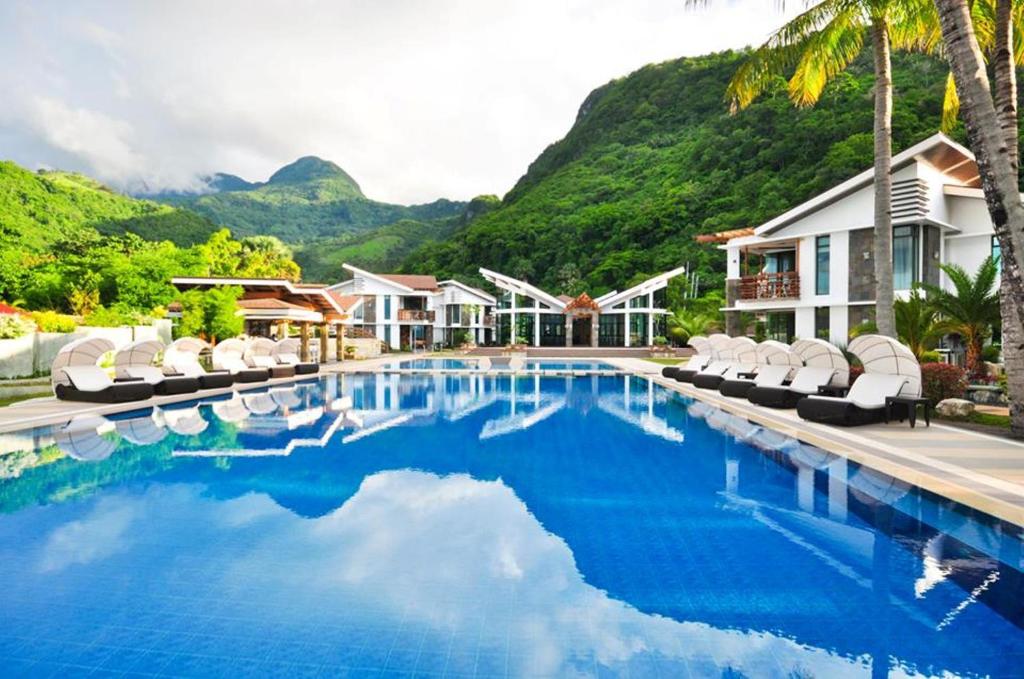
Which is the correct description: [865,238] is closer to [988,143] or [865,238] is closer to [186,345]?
[988,143]

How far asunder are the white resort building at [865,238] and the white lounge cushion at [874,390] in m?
9.01

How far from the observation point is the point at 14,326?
15664mm

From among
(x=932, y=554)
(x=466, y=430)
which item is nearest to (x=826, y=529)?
(x=932, y=554)

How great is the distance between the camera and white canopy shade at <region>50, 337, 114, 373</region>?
13297mm

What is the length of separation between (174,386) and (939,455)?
576 inches

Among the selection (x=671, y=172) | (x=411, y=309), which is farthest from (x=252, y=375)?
(x=671, y=172)

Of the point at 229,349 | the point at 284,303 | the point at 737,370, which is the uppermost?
the point at 284,303

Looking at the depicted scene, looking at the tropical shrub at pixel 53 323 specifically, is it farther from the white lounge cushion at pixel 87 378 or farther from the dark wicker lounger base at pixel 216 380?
the dark wicker lounger base at pixel 216 380

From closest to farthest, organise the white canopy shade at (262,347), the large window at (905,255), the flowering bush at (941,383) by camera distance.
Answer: the flowering bush at (941,383) < the large window at (905,255) < the white canopy shade at (262,347)

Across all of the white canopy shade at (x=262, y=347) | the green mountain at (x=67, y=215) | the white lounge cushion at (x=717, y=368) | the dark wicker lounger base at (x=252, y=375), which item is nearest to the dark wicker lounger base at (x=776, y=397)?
the white lounge cushion at (x=717, y=368)

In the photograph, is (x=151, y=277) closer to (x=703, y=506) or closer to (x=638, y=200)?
(x=703, y=506)

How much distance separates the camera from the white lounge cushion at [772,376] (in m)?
13.3

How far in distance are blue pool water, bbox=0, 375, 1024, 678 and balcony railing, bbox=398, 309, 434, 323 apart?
36.6 metres

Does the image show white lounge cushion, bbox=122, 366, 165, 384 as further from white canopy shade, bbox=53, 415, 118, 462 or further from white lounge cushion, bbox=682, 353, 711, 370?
white lounge cushion, bbox=682, 353, 711, 370
